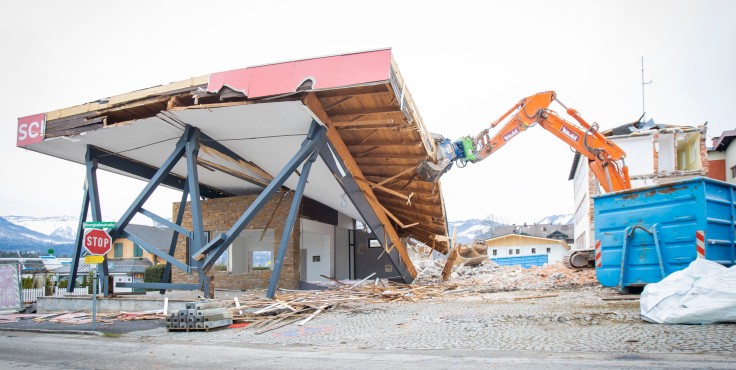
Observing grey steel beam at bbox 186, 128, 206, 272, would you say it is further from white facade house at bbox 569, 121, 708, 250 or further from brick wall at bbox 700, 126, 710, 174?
brick wall at bbox 700, 126, 710, 174

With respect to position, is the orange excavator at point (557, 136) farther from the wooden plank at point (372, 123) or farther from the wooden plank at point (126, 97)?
the wooden plank at point (126, 97)

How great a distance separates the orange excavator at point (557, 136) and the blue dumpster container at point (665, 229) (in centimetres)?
484

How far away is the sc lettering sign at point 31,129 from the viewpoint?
14.2m

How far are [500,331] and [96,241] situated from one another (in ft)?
28.1

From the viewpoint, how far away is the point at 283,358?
6.63 meters

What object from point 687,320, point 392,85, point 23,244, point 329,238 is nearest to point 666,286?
point 687,320

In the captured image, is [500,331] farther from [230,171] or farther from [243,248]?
[243,248]

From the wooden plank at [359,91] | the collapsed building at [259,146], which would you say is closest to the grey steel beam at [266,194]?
the collapsed building at [259,146]

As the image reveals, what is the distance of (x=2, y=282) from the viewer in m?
14.9

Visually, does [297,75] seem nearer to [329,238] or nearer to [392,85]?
[392,85]

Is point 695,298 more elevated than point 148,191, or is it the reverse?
point 148,191

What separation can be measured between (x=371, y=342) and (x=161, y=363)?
9.58ft

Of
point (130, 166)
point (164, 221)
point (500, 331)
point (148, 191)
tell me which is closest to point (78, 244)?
point (130, 166)

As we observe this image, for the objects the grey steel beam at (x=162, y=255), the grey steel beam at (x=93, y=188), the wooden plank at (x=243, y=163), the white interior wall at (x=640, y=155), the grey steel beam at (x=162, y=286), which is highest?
the white interior wall at (x=640, y=155)
